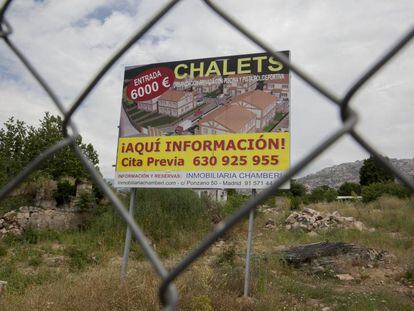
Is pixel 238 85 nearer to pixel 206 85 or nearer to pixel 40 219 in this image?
pixel 206 85

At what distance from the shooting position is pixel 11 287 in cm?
545

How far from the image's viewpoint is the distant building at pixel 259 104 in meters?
4.96

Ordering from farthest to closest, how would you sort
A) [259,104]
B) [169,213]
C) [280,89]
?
[169,213], [259,104], [280,89]

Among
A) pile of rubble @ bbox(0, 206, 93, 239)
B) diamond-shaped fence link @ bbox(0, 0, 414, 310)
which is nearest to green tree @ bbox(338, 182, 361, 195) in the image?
pile of rubble @ bbox(0, 206, 93, 239)

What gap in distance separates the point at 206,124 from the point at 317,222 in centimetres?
805

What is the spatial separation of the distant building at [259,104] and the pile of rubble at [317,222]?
7.29m

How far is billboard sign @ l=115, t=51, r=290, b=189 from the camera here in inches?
192

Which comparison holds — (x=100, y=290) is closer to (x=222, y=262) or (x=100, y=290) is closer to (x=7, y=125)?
(x=222, y=262)

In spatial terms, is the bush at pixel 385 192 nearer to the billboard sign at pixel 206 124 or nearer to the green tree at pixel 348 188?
the green tree at pixel 348 188

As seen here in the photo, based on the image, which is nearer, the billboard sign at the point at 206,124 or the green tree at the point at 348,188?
the billboard sign at the point at 206,124

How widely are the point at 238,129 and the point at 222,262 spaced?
264cm

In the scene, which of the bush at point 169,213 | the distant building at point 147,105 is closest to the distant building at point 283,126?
the distant building at point 147,105

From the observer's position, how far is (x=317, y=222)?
12.2m

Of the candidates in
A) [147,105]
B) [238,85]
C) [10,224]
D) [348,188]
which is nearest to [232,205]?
[10,224]
